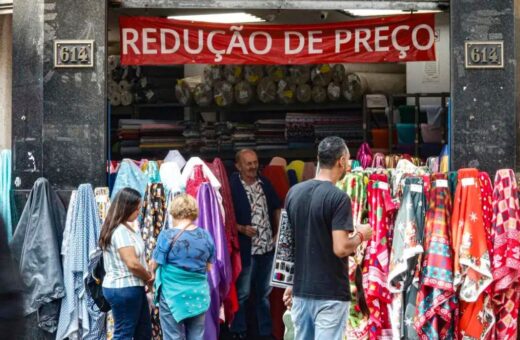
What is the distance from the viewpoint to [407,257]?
10.2m

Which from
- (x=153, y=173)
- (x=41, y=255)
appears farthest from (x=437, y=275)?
(x=41, y=255)

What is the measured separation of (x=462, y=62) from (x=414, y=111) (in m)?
2.37

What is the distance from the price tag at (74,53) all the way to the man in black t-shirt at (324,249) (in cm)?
331

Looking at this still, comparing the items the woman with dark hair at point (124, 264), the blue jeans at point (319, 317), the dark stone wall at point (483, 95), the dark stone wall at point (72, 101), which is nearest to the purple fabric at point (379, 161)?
the dark stone wall at point (483, 95)

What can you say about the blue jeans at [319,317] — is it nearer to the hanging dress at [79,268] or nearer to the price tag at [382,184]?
the price tag at [382,184]

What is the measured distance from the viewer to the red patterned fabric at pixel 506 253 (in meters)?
10.1

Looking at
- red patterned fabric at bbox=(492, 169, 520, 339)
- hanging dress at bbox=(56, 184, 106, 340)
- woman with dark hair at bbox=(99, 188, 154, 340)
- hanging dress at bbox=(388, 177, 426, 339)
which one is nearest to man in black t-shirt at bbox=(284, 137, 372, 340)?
woman with dark hair at bbox=(99, 188, 154, 340)

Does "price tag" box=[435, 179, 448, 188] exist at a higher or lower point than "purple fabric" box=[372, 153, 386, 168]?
lower

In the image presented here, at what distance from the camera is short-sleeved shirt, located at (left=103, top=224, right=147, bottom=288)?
9742mm

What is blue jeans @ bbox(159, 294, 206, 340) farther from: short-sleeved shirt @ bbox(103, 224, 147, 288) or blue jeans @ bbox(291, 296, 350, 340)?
blue jeans @ bbox(291, 296, 350, 340)

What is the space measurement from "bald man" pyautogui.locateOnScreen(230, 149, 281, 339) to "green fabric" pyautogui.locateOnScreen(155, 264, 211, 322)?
2202 millimetres

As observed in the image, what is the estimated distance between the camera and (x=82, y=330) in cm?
1054

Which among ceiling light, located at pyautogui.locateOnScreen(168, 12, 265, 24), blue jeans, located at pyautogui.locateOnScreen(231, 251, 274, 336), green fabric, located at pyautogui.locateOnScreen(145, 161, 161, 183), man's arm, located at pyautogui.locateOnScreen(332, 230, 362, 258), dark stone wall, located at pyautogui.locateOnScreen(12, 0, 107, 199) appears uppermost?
ceiling light, located at pyautogui.locateOnScreen(168, 12, 265, 24)

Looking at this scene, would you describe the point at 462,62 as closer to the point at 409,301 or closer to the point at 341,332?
the point at 409,301
